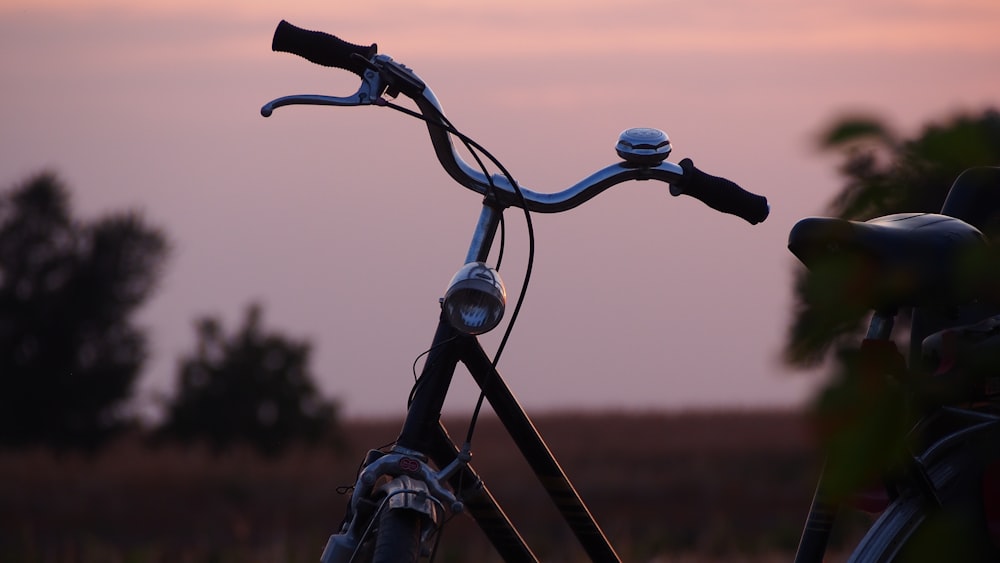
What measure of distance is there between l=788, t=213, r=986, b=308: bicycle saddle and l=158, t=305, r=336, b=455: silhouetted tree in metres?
28.3

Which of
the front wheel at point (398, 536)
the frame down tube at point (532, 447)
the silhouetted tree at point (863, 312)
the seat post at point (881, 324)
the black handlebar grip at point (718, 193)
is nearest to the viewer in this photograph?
the silhouetted tree at point (863, 312)

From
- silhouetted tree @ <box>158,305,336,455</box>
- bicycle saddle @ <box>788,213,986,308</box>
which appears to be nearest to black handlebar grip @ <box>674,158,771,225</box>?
bicycle saddle @ <box>788,213,986,308</box>

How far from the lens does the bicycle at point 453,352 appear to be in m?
2.43

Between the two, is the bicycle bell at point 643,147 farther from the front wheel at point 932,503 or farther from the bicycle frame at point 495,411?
the front wheel at point 932,503

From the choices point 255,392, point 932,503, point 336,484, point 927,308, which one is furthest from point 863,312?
point 255,392

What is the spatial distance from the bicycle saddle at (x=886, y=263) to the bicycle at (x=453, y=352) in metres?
1.11

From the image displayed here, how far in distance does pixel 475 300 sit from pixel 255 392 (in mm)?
28059

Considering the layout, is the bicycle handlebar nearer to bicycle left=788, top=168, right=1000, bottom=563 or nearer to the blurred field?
bicycle left=788, top=168, right=1000, bottom=563

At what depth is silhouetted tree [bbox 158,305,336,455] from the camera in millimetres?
29500

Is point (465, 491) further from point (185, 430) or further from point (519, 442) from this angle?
point (185, 430)

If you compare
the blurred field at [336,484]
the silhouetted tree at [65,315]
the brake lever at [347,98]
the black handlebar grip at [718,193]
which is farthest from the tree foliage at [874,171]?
the silhouetted tree at [65,315]

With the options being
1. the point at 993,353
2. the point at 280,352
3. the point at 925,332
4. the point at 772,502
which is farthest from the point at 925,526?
the point at 280,352

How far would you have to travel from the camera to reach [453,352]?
2.57m

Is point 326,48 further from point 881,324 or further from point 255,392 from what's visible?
point 255,392
